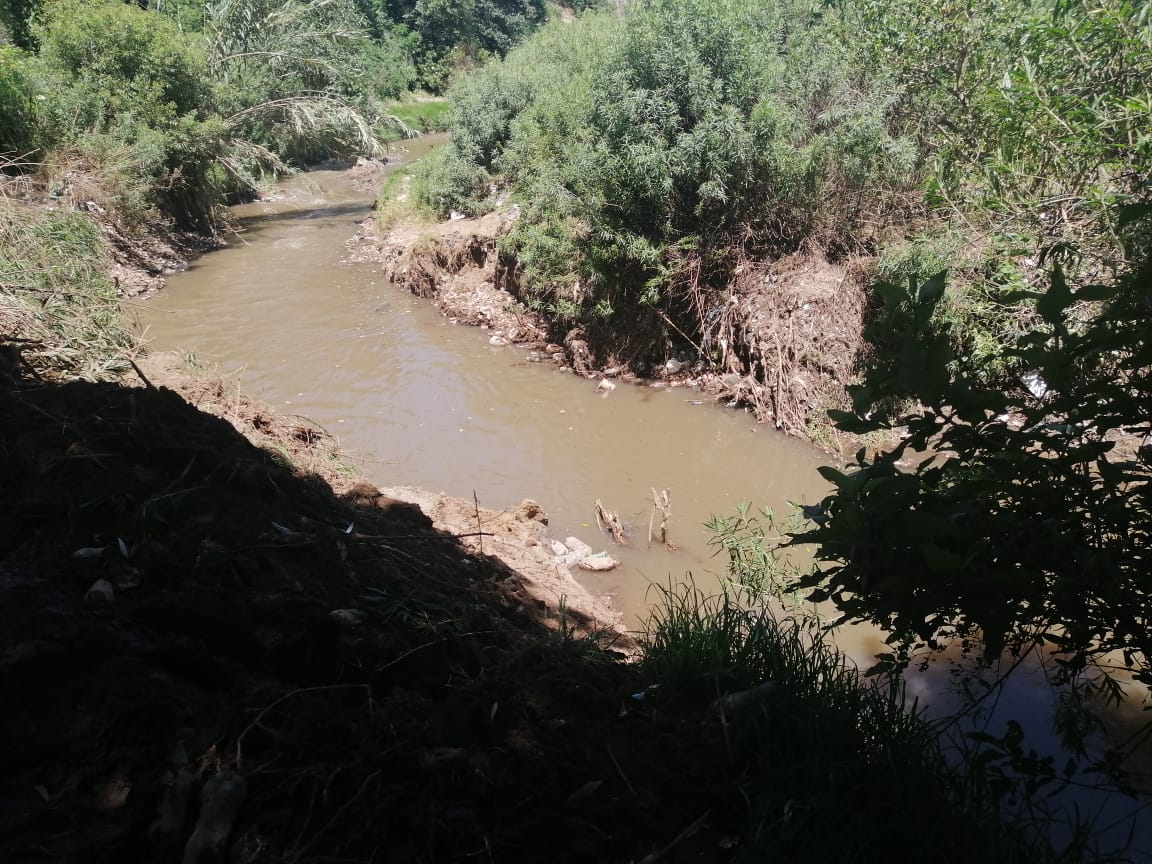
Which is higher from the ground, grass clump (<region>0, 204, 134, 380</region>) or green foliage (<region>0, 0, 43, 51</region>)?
green foliage (<region>0, 0, 43, 51</region>)

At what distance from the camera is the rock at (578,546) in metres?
6.26

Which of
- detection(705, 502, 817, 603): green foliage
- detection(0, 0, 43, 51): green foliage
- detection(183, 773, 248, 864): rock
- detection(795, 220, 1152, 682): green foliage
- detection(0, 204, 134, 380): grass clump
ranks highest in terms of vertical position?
detection(0, 0, 43, 51): green foliage

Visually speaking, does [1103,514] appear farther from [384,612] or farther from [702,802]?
[384,612]

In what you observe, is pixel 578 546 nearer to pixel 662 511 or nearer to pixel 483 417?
pixel 662 511

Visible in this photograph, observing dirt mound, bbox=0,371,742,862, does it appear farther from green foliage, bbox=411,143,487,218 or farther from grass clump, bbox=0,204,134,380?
green foliage, bbox=411,143,487,218

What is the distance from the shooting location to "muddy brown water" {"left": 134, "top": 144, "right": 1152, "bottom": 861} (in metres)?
5.93

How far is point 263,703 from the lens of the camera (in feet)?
6.61

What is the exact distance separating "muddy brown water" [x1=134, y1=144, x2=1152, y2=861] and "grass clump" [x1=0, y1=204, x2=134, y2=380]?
1.35 meters

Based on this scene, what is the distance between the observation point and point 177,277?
14031 millimetres

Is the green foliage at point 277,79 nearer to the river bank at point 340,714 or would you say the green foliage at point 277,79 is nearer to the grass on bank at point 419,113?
the grass on bank at point 419,113

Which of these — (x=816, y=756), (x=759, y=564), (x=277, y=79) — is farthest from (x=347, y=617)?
(x=277, y=79)

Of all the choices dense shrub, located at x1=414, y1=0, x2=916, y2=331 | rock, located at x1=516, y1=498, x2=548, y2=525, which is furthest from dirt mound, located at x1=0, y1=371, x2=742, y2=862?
dense shrub, located at x1=414, y1=0, x2=916, y2=331

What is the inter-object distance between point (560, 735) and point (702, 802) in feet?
1.47

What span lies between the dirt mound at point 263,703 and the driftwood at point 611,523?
127 inches
